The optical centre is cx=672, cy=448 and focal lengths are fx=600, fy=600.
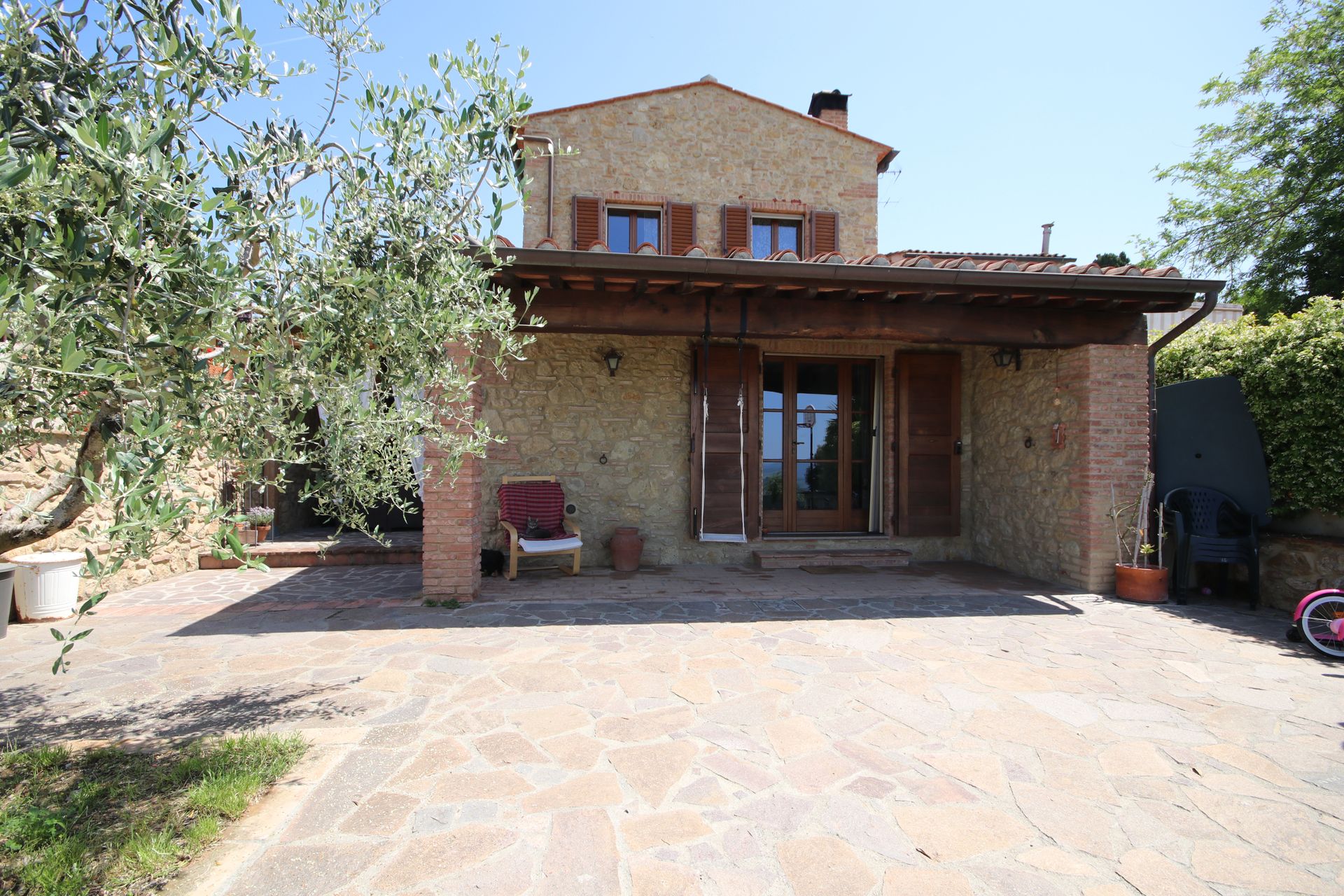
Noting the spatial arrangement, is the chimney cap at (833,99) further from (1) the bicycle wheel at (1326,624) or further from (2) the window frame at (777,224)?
(1) the bicycle wheel at (1326,624)

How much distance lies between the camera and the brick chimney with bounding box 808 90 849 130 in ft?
30.9

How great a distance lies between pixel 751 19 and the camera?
5.60 m

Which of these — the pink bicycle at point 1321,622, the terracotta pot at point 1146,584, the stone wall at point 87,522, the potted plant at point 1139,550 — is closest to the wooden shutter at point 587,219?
the stone wall at point 87,522

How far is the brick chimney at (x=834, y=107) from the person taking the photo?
9422mm

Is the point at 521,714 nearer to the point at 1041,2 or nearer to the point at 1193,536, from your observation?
the point at 1193,536

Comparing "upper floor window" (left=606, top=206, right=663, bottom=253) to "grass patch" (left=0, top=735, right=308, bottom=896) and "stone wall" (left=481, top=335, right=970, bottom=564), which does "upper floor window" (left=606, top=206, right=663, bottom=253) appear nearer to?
"stone wall" (left=481, top=335, right=970, bottom=564)

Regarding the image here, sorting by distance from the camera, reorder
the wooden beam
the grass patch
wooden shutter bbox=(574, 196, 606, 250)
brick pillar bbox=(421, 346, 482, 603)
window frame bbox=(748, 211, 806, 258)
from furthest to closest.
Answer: window frame bbox=(748, 211, 806, 258) → wooden shutter bbox=(574, 196, 606, 250) → the wooden beam → brick pillar bbox=(421, 346, 482, 603) → the grass patch

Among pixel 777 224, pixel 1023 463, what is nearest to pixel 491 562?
pixel 1023 463

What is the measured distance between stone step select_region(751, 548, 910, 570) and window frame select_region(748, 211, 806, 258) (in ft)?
14.1

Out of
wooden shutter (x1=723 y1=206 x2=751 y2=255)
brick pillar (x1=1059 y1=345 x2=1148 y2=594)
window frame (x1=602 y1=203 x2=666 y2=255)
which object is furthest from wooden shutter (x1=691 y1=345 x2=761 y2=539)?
brick pillar (x1=1059 y1=345 x2=1148 y2=594)

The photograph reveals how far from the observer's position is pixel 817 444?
765 cm

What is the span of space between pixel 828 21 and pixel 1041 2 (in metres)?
1.72

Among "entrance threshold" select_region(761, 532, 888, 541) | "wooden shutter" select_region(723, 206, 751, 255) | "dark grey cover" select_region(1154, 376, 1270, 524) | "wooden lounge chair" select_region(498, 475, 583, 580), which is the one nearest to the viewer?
"dark grey cover" select_region(1154, 376, 1270, 524)

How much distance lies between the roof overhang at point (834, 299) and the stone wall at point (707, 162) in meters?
3.27
